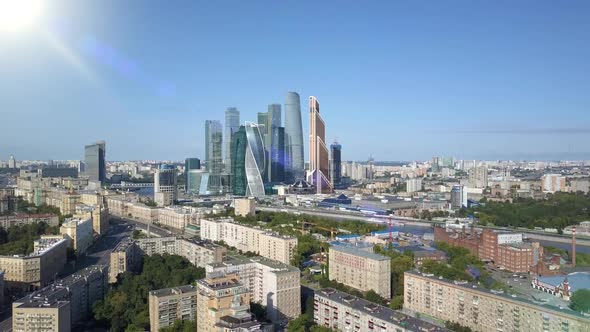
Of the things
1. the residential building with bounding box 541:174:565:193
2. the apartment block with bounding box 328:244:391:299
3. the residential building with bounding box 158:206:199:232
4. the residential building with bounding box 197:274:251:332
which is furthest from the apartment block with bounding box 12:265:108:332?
the residential building with bounding box 541:174:565:193

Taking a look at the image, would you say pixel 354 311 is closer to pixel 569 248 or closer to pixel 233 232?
pixel 233 232

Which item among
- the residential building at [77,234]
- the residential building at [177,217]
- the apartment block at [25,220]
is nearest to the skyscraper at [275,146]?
the residential building at [177,217]

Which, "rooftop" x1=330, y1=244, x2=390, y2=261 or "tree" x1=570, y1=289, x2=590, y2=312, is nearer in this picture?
"tree" x1=570, y1=289, x2=590, y2=312

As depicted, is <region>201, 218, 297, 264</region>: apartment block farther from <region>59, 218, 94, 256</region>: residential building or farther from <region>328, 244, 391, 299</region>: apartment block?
<region>59, 218, 94, 256</region>: residential building

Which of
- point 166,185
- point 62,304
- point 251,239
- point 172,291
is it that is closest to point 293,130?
point 166,185

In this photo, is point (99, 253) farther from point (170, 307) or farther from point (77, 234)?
point (170, 307)

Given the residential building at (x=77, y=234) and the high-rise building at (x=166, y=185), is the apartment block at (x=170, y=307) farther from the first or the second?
the high-rise building at (x=166, y=185)
